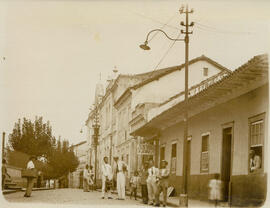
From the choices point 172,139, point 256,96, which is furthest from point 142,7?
point 172,139

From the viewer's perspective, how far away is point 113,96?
1997 cm

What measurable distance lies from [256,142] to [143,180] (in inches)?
124

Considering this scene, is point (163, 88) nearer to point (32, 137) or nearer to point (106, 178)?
point (106, 178)

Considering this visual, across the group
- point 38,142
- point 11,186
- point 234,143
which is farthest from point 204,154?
point 11,186

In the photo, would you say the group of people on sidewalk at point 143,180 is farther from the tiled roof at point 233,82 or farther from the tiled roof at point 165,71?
the tiled roof at point 165,71

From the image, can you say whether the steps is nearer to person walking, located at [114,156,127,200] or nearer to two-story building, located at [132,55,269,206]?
person walking, located at [114,156,127,200]

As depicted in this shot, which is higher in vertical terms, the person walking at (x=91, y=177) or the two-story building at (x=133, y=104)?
the two-story building at (x=133, y=104)

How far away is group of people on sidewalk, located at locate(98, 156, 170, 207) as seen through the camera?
1470 cm

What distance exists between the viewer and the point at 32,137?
51.0ft

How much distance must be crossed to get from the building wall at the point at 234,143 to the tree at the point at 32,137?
373 centimetres

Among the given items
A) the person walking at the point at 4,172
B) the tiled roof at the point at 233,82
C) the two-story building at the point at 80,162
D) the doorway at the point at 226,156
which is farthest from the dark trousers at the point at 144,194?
the person walking at the point at 4,172

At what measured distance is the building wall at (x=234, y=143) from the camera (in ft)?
44.5

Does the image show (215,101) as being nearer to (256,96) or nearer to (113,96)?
(256,96)

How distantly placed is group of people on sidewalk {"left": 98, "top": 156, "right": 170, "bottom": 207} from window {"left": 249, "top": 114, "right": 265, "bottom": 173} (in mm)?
1941
